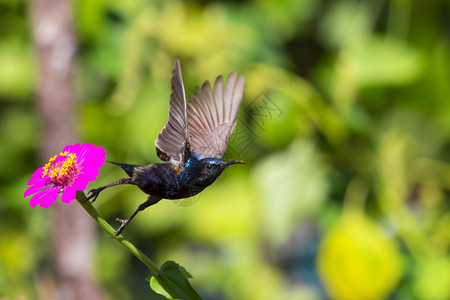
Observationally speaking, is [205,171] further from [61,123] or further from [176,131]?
[61,123]

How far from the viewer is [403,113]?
1372mm

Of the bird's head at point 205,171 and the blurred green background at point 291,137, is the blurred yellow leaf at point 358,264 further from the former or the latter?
the bird's head at point 205,171

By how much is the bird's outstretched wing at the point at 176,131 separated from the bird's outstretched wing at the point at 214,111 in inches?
2.4

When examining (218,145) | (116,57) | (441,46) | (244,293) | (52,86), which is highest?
(441,46)

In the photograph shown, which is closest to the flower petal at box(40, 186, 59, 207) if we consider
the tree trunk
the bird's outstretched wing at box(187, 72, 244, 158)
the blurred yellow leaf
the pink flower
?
the pink flower

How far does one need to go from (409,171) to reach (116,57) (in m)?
0.56

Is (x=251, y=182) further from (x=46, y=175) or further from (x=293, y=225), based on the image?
(x=46, y=175)

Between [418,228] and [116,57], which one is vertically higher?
[116,57]

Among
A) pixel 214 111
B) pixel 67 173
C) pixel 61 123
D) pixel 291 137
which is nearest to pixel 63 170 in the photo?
pixel 67 173

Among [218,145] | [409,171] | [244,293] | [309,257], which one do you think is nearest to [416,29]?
[409,171]

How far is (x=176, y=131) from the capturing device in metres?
0.45

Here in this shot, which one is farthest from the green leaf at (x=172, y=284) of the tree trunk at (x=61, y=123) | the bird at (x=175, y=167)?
the tree trunk at (x=61, y=123)

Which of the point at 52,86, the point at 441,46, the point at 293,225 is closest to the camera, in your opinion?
the point at 52,86

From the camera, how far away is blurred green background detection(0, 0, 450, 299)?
4.10 ft
